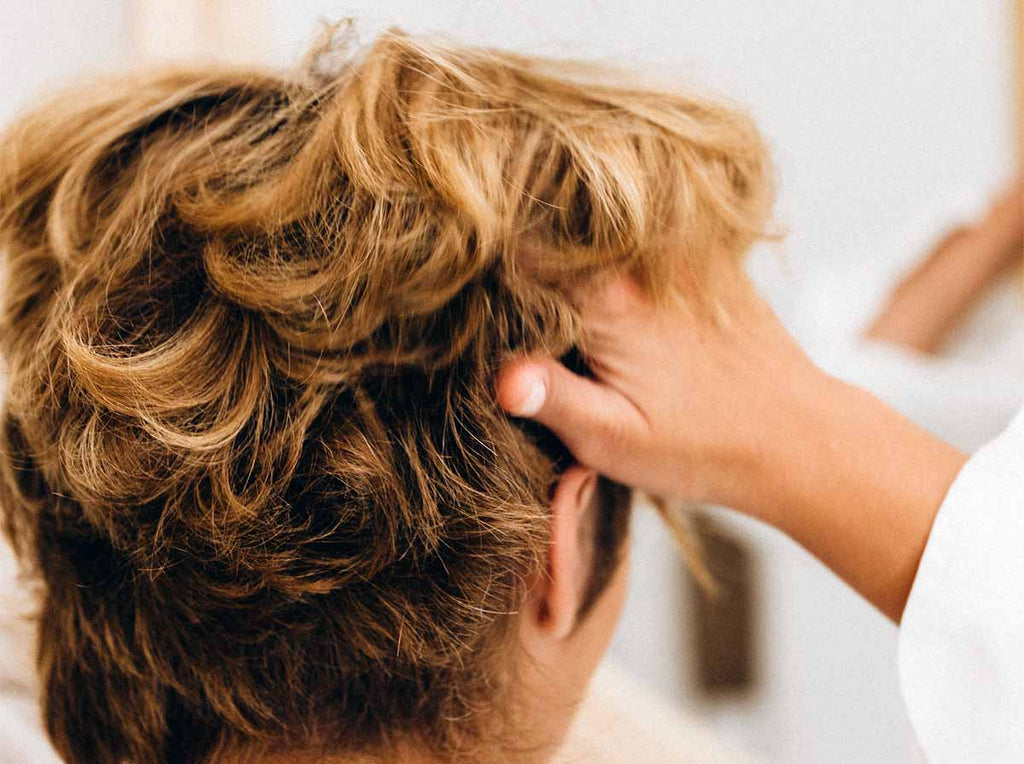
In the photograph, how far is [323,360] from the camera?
517 mm

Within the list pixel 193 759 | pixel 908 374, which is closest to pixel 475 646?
pixel 193 759

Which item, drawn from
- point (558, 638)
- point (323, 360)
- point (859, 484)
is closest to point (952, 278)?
point (859, 484)

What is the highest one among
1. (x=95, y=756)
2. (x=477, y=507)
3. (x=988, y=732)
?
(x=477, y=507)

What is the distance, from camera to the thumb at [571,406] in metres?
0.53

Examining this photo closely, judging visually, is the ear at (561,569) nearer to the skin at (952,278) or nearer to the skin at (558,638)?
the skin at (558,638)

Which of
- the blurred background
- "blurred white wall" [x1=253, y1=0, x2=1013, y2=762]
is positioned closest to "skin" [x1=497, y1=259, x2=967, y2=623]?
the blurred background

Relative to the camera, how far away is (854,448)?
61cm

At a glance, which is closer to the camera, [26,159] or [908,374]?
[26,159]

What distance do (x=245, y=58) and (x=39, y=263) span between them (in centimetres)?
80

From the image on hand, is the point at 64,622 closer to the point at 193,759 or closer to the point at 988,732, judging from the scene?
the point at 193,759

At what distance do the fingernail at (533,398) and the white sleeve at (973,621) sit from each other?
28 cm

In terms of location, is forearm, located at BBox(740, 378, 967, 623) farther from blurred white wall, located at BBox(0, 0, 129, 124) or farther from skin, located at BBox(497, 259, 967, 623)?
blurred white wall, located at BBox(0, 0, 129, 124)

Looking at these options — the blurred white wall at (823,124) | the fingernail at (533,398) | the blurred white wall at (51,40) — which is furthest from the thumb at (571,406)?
the blurred white wall at (823,124)

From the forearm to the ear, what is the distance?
0.12m
